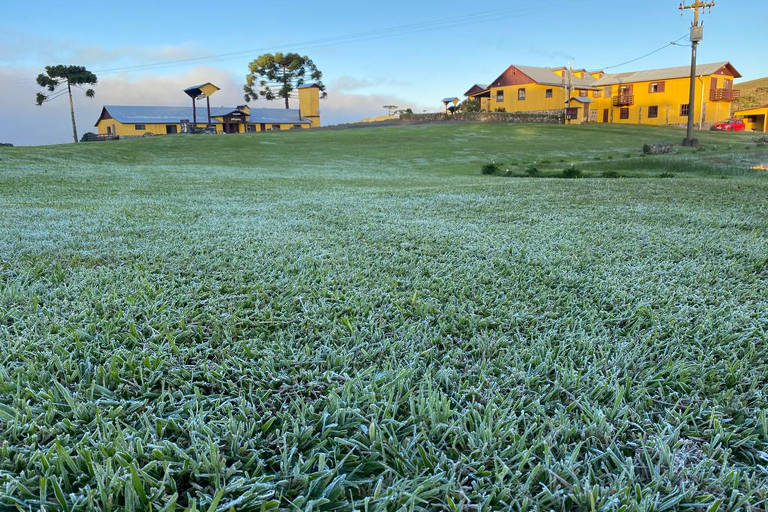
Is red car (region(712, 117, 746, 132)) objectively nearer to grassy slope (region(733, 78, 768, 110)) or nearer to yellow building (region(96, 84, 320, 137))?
grassy slope (region(733, 78, 768, 110))

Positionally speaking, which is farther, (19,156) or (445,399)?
(19,156)

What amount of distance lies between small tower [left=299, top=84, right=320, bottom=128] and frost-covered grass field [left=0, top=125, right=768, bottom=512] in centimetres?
4442

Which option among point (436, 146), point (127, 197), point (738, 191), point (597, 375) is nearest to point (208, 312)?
point (597, 375)

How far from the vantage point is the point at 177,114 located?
40219 mm

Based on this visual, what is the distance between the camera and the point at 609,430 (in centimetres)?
90

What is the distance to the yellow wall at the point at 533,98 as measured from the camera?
38781 millimetres

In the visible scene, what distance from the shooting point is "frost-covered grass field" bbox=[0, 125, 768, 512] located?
0.77m

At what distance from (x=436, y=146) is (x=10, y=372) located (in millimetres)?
19160

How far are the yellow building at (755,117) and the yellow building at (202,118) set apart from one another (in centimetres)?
3713

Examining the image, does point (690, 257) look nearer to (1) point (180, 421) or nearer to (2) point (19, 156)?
(1) point (180, 421)

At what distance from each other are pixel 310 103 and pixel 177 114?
38.4 feet

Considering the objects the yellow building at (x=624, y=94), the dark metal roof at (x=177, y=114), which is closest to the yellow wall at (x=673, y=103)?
the yellow building at (x=624, y=94)

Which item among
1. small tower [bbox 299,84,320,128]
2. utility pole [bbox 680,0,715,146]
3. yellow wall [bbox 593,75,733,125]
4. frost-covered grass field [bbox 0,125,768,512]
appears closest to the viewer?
frost-covered grass field [bbox 0,125,768,512]

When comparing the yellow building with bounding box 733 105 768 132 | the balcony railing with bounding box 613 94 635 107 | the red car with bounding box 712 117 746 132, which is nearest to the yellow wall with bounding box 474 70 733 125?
the balcony railing with bounding box 613 94 635 107
